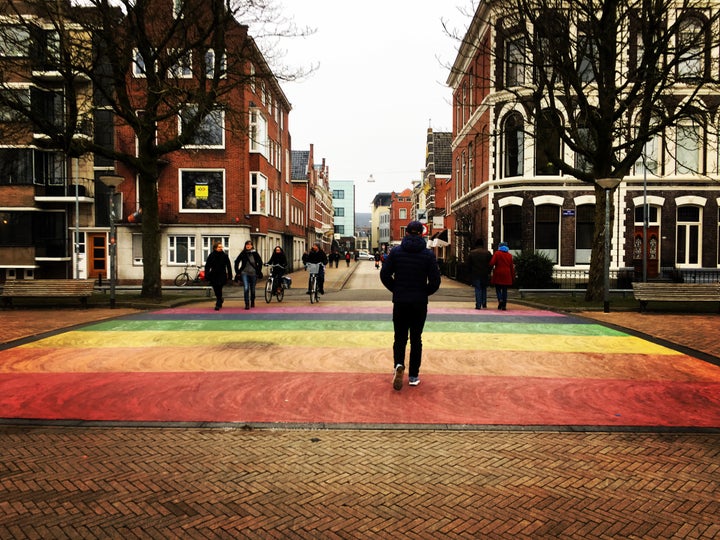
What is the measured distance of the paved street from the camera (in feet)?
11.4

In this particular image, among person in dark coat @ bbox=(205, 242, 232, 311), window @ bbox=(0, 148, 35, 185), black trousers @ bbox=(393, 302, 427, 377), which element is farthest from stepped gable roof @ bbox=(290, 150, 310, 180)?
black trousers @ bbox=(393, 302, 427, 377)

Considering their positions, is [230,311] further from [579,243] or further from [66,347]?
[579,243]

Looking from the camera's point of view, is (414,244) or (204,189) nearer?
(414,244)

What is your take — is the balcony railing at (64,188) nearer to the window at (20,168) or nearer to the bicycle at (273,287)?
the window at (20,168)

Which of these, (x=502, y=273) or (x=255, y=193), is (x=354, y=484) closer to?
(x=502, y=273)

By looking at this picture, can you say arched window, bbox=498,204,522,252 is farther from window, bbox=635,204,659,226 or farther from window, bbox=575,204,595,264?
window, bbox=635,204,659,226

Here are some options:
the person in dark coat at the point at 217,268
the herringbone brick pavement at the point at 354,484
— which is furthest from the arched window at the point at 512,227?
the herringbone brick pavement at the point at 354,484

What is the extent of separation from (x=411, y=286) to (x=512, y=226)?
20.8 meters

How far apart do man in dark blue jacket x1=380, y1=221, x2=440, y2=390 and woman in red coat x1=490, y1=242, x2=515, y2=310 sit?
878 centimetres

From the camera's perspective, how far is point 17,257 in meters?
28.2

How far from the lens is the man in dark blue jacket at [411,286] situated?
6.52m

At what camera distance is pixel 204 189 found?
91.7ft

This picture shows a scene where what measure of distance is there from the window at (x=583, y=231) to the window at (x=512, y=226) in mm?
2503

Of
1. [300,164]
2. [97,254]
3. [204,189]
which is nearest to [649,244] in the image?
[204,189]
